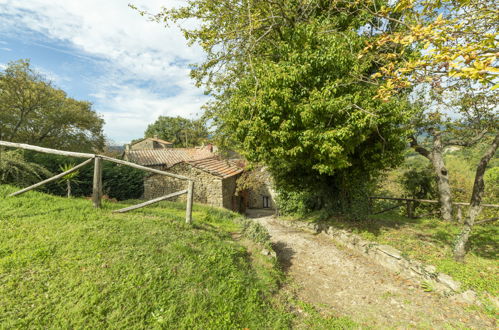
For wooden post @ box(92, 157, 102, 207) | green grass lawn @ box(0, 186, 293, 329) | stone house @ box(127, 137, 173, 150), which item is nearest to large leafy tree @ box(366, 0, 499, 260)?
green grass lawn @ box(0, 186, 293, 329)

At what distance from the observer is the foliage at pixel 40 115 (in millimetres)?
15883

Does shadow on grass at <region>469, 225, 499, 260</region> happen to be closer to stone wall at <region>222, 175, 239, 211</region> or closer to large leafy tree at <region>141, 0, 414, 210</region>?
large leafy tree at <region>141, 0, 414, 210</region>

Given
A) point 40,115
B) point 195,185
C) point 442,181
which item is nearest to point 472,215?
point 442,181

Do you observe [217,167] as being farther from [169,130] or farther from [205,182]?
[169,130]

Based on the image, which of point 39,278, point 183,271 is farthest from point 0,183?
point 183,271

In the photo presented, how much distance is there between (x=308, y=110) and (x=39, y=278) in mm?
6042

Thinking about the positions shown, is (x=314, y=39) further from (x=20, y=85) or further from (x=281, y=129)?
(x=20, y=85)

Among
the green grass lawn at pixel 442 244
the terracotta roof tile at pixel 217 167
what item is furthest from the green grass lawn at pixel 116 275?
the terracotta roof tile at pixel 217 167

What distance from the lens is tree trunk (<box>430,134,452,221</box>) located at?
1009 centimetres

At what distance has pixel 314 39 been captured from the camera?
6355 mm

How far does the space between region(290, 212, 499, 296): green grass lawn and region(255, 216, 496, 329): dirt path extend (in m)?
0.72

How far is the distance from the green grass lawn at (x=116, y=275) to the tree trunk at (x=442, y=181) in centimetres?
1060

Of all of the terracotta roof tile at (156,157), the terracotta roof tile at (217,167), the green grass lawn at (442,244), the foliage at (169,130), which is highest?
the foliage at (169,130)

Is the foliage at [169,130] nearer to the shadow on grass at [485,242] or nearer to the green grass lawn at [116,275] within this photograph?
the green grass lawn at [116,275]
